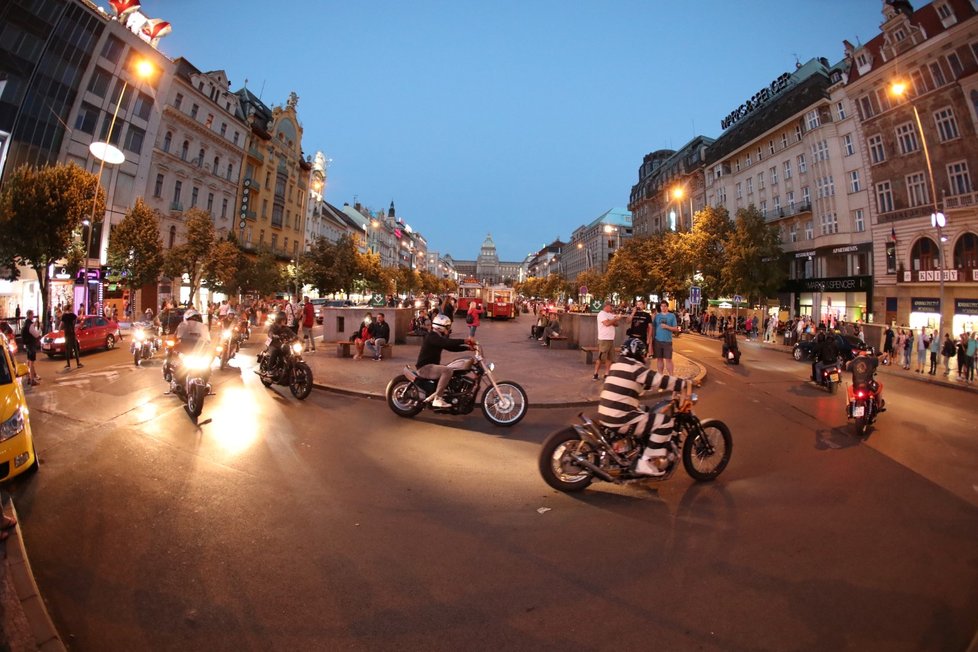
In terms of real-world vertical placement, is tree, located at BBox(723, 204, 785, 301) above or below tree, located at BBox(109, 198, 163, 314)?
above

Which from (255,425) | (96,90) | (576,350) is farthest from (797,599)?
(96,90)

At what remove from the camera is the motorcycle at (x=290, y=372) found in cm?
1016

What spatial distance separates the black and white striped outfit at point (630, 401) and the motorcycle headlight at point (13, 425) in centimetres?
611

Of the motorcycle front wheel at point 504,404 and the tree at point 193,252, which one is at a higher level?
the tree at point 193,252

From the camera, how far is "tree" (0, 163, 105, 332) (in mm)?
21062

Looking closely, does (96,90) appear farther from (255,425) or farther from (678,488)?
(678,488)

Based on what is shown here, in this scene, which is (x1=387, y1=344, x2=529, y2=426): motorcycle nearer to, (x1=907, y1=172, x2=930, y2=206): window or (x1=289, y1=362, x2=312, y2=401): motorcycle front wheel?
(x1=289, y1=362, x2=312, y2=401): motorcycle front wheel

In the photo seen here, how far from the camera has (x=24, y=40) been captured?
28.4 metres

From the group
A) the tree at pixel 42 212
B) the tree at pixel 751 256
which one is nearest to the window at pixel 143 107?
the tree at pixel 42 212

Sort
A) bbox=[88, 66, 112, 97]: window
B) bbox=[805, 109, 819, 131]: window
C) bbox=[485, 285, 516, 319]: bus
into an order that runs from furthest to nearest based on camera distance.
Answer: bbox=[485, 285, 516, 319]: bus → bbox=[805, 109, 819, 131]: window → bbox=[88, 66, 112, 97]: window

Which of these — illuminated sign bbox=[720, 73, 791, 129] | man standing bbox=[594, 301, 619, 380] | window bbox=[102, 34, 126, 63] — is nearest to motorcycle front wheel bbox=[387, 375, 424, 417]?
man standing bbox=[594, 301, 619, 380]

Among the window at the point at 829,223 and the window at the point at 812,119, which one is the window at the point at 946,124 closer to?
the window at the point at 829,223

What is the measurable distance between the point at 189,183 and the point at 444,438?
44.5 meters

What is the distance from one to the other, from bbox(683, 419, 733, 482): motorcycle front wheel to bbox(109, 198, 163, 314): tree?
33508mm
